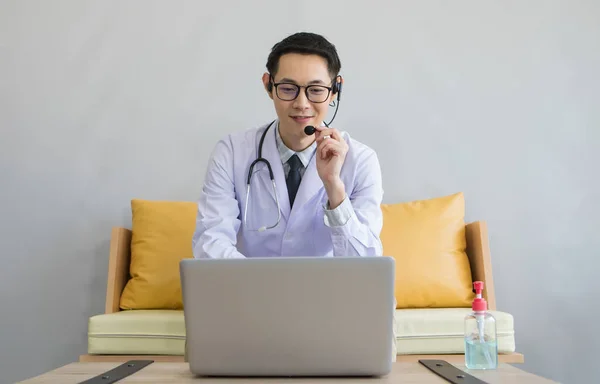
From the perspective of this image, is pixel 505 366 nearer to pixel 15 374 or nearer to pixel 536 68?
pixel 536 68

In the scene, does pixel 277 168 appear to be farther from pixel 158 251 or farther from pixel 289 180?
pixel 158 251

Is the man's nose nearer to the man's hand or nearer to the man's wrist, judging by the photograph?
→ the man's hand

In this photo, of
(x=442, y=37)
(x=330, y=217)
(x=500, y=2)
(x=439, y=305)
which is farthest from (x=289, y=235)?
(x=500, y=2)

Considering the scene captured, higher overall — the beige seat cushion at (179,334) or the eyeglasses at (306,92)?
the eyeglasses at (306,92)

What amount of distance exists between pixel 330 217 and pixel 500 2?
172cm

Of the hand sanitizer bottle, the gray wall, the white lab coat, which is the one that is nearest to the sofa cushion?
the white lab coat

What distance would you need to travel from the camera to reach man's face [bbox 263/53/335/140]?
6.11ft

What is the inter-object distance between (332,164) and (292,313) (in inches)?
27.4

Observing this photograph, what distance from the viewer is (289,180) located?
6.49 ft

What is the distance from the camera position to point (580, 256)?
2818mm

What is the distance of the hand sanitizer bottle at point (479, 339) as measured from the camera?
4.07 ft

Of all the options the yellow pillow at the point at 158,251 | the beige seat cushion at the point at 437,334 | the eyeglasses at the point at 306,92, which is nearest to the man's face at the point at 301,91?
the eyeglasses at the point at 306,92

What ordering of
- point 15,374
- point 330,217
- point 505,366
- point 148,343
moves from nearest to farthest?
1. point 505,366
2. point 330,217
3. point 148,343
4. point 15,374

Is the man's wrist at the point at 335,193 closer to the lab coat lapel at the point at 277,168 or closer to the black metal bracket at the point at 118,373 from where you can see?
the lab coat lapel at the point at 277,168
